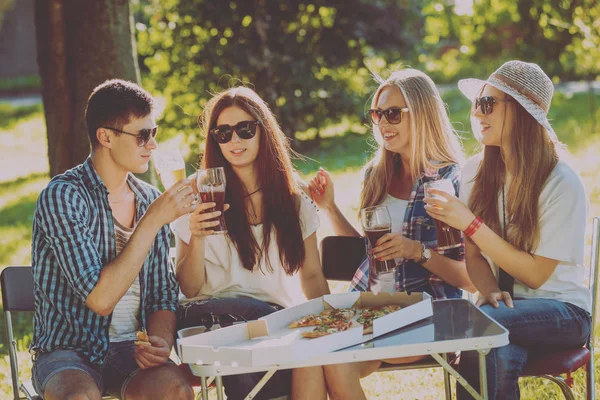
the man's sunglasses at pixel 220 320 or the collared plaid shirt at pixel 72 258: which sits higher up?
the collared plaid shirt at pixel 72 258

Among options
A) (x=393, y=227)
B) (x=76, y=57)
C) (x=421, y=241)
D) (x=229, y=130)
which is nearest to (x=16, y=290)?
(x=229, y=130)

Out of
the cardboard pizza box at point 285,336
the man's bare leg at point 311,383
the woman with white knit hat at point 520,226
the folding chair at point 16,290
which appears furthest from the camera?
the folding chair at point 16,290

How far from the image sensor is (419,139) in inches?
172

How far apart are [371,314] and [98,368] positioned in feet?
4.07

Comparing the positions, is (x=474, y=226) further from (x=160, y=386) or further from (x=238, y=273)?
(x=160, y=386)

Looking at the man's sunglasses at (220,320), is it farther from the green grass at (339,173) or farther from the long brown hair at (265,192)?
the green grass at (339,173)

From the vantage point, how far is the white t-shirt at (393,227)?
13.6ft

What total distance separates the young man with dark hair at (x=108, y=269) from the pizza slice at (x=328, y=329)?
A: 0.64m

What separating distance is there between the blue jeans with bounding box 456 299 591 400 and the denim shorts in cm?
143

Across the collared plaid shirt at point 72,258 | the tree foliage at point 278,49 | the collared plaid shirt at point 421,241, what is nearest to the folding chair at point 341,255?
the collared plaid shirt at point 421,241

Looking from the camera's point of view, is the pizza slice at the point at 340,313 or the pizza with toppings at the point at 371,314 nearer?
the pizza with toppings at the point at 371,314

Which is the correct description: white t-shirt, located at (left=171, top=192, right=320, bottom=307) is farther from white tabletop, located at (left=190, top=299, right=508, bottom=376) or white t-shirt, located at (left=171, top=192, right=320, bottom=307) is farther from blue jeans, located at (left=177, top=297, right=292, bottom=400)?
white tabletop, located at (left=190, top=299, right=508, bottom=376)

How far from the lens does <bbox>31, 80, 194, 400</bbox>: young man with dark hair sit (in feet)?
11.4

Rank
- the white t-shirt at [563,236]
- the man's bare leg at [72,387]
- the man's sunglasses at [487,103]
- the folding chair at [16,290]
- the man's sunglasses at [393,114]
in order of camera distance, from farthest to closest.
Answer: the man's sunglasses at [393,114]
the folding chair at [16,290]
the man's sunglasses at [487,103]
the white t-shirt at [563,236]
the man's bare leg at [72,387]
